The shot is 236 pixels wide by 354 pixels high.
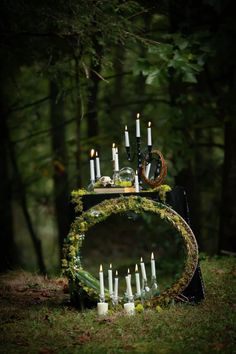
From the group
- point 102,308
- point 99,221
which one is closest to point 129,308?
point 102,308

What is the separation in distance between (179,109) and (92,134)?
9.67 ft

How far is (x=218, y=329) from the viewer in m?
5.39

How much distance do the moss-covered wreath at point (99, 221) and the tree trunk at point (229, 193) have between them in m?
3.67

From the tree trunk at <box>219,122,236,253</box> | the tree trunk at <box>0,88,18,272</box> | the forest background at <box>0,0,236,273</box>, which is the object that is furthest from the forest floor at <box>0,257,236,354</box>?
the tree trunk at <box>0,88,18,272</box>

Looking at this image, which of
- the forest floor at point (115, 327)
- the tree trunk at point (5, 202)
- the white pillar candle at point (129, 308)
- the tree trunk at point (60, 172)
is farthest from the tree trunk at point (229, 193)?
the white pillar candle at point (129, 308)

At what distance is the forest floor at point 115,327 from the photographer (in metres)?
5.08

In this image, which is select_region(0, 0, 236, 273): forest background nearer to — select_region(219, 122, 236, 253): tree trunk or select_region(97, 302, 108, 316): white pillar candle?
select_region(219, 122, 236, 253): tree trunk

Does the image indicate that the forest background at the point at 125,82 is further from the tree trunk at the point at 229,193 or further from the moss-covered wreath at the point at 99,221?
the moss-covered wreath at the point at 99,221

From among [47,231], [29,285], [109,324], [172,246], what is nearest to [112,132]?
[172,246]

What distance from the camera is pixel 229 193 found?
1011cm

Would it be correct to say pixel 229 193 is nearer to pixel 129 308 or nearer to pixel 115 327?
pixel 129 308

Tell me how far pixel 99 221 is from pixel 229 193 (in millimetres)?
4114

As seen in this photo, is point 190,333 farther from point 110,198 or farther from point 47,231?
point 47,231

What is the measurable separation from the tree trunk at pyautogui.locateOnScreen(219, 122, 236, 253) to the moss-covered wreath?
3669 mm
